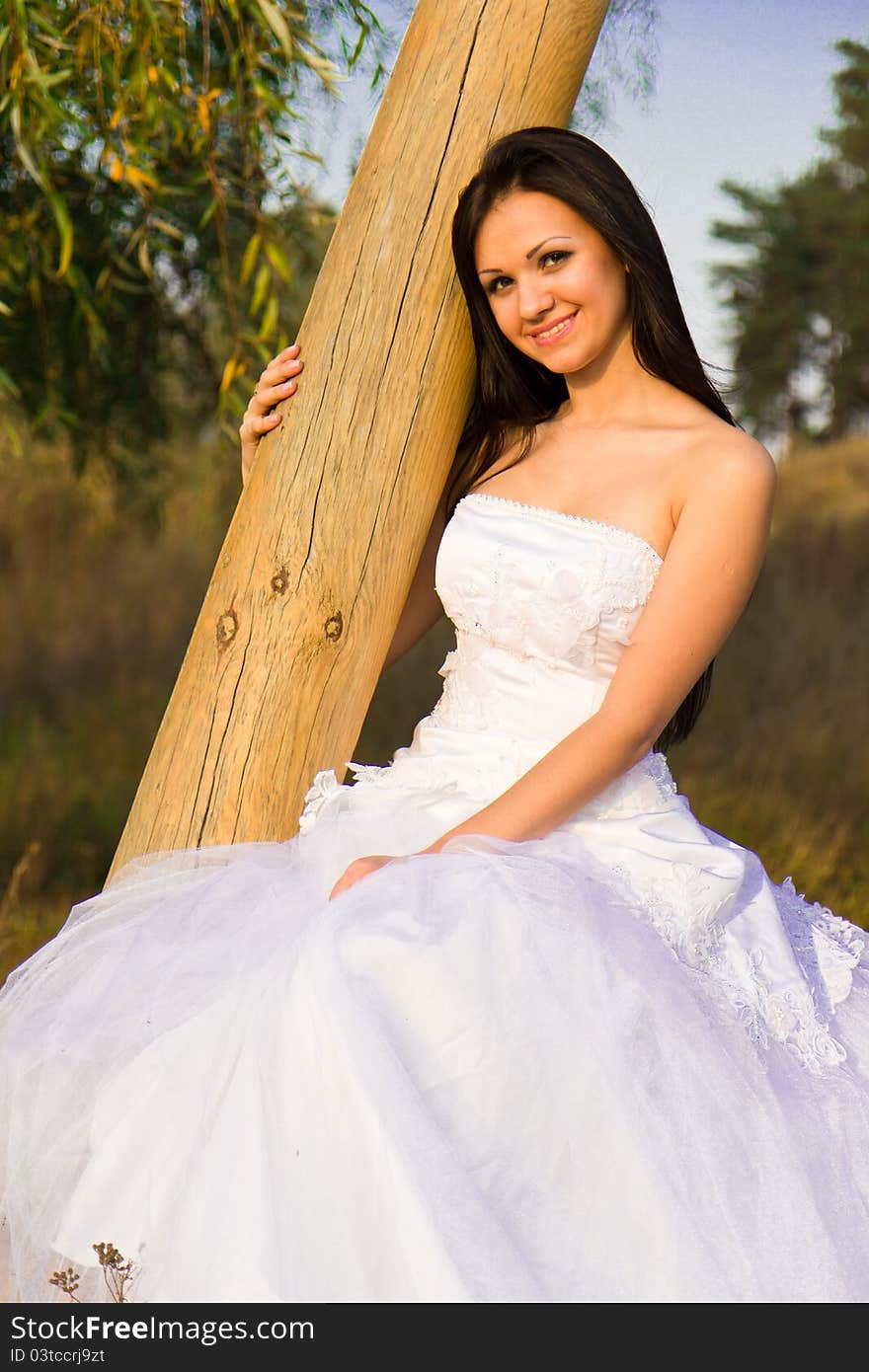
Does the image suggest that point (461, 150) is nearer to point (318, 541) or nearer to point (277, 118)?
point (318, 541)

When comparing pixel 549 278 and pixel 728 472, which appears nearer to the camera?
pixel 728 472

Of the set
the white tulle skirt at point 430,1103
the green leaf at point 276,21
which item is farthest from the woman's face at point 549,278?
the white tulle skirt at point 430,1103

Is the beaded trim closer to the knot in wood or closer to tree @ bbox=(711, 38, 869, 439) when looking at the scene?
the knot in wood

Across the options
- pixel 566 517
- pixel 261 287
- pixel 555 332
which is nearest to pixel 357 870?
pixel 566 517

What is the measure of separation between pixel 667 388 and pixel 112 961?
1.50 m

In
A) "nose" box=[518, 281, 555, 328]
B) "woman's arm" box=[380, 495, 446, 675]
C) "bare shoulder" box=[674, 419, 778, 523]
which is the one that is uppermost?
"nose" box=[518, 281, 555, 328]

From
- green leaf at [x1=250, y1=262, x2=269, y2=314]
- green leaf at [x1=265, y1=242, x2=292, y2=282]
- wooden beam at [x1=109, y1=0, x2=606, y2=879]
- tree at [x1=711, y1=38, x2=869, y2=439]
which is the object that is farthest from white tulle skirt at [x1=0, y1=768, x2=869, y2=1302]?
tree at [x1=711, y1=38, x2=869, y2=439]

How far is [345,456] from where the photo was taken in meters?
2.52

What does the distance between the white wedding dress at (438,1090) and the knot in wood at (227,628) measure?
42cm

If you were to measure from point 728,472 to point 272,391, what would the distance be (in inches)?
32.6

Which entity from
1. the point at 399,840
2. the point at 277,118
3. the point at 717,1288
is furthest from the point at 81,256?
the point at 717,1288

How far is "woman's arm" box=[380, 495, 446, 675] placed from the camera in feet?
9.50

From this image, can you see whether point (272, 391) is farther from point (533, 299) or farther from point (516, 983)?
point (516, 983)

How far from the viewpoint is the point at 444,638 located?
8.02m
